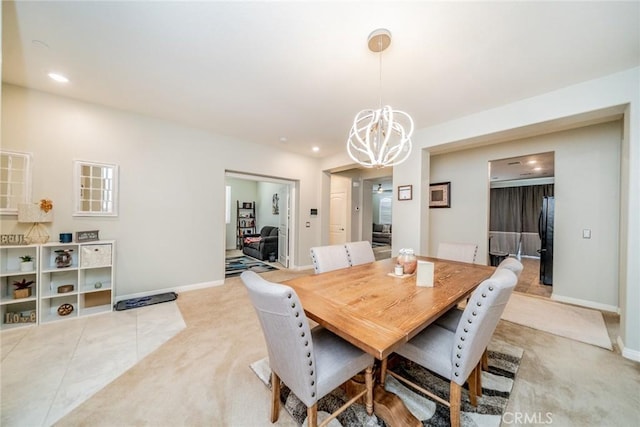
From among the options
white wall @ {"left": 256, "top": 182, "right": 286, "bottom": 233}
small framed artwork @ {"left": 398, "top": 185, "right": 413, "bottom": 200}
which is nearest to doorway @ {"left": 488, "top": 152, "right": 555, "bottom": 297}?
small framed artwork @ {"left": 398, "top": 185, "right": 413, "bottom": 200}

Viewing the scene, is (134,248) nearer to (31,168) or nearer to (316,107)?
(31,168)

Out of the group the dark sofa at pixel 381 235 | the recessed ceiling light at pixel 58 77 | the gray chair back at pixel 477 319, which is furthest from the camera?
the dark sofa at pixel 381 235

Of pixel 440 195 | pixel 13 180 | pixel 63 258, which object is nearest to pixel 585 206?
pixel 440 195

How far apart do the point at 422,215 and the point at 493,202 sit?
616 cm

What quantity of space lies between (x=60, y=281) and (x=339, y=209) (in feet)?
18.0

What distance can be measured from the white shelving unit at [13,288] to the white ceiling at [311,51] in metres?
1.87

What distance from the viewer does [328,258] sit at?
2.39m

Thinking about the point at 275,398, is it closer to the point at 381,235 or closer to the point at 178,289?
the point at 178,289

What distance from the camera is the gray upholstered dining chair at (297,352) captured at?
1.06 meters

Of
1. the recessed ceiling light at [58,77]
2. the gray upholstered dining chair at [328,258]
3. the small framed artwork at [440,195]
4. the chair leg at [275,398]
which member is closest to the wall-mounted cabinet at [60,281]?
the recessed ceiling light at [58,77]

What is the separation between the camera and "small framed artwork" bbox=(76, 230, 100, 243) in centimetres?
282

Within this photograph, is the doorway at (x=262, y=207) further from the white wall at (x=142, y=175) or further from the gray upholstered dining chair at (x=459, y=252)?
the gray upholstered dining chair at (x=459, y=252)

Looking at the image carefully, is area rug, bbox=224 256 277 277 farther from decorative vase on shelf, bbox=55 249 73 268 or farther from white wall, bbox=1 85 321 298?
decorative vase on shelf, bbox=55 249 73 268

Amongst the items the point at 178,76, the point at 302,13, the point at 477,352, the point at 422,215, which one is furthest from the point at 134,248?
the point at 422,215
